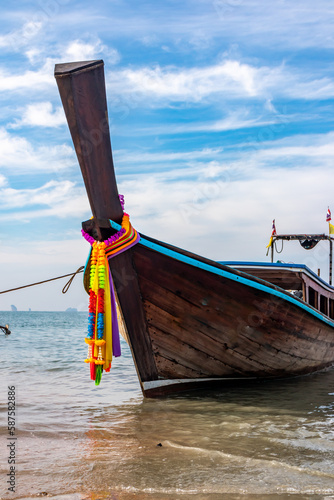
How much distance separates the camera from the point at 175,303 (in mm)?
5512

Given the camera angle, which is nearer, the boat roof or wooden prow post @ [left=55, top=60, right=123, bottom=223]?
wooden prow post @ [left=55, top=60, right=123, bottom=223]

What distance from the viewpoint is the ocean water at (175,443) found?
10.3 ft

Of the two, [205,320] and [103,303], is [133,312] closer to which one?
[103,303]

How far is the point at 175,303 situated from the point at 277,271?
2474 mm

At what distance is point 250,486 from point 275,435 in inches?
52.5

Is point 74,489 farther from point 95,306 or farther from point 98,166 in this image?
point 98,166

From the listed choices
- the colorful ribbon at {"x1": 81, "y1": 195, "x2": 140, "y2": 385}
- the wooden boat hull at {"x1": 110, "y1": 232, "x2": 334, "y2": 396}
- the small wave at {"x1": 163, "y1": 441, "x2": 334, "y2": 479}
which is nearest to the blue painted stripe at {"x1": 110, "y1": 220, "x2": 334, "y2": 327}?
the wooden boat hull at {"x1": 110, "y1": 232, "x2": 334, "y2": 396}

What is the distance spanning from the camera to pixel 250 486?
10.3 ft

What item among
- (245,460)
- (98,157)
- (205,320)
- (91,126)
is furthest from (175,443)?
(91,126)

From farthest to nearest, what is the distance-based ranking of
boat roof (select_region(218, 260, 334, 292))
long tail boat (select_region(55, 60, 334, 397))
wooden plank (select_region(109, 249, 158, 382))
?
boat roof (select_region(218, 260, 334, 292))
wooden plank (select_region(109, 249, 158, 382))
long tail boat (select_region(55, 60, 334, 397))

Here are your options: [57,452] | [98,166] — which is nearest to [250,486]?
[57,452]

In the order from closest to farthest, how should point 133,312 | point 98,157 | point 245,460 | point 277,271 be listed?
point 245,460 → point 98,157 → point 133,312 → point 277,271

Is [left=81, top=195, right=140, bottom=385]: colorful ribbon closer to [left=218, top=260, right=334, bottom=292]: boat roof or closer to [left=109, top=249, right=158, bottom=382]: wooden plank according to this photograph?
[left=109, top=249, right=158, bottom=382]: wooden plank

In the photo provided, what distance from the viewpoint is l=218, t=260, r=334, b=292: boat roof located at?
721cm
